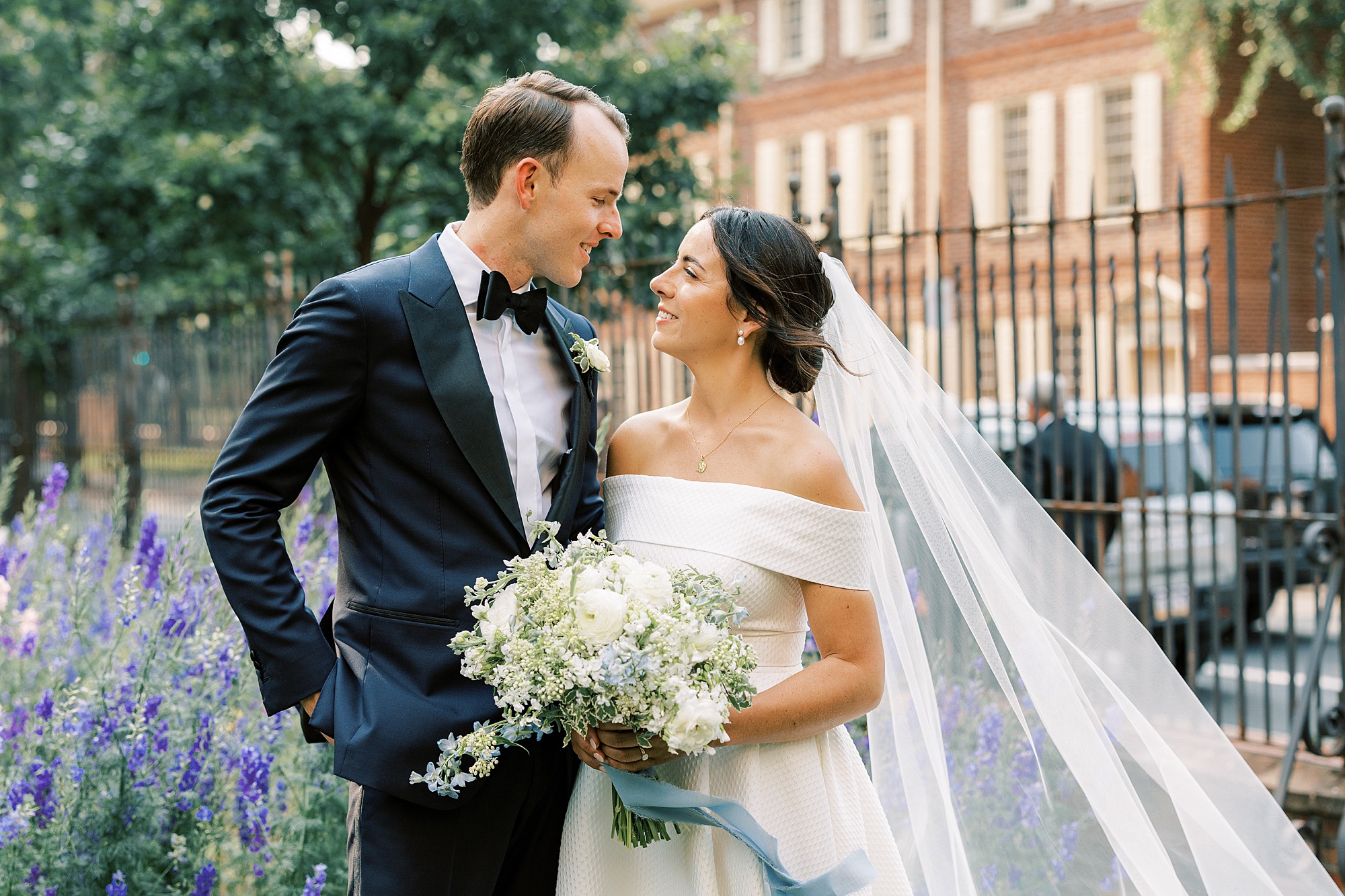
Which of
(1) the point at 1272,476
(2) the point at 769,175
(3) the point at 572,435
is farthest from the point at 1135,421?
(2) the point at 769,175

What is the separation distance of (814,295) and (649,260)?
3.24m

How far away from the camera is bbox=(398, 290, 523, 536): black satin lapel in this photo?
7.13ft

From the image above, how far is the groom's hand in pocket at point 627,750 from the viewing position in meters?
2.04

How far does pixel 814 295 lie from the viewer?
2.62 metres

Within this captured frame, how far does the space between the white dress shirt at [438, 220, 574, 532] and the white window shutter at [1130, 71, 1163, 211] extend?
14735 mm

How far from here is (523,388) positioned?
2.38 meters

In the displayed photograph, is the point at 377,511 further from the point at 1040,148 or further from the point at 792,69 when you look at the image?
the point at 792,69

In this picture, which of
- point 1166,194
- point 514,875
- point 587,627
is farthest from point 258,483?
point 1166,194

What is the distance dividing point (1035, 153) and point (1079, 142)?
0.68 meters

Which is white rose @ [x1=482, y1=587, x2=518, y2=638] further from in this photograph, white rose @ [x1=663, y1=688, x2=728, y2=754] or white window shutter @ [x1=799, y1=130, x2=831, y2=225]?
white window shutter @ [x1=799, y1=130, x2=831, y2=225]

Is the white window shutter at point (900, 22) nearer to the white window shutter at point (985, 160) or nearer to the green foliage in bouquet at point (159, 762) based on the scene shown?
the white window shutter at point (985, 160)

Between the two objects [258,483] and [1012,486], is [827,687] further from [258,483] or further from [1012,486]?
[258,483]

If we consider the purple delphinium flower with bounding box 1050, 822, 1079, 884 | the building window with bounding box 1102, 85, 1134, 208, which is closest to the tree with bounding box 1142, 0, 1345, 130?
the building window with bounding box 1102, 85, 1134, 208

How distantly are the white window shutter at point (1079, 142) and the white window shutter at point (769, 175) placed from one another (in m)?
5.18
